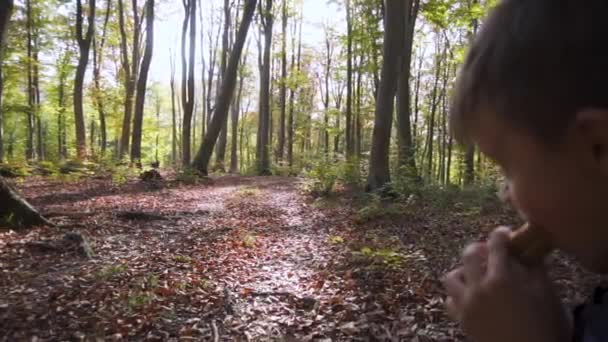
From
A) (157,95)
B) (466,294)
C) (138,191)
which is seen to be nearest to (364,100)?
(138,191)

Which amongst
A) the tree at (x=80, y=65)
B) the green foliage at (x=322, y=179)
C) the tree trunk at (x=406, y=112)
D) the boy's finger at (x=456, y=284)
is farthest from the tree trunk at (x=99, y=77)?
the boy's finger at (x=456, y=284)

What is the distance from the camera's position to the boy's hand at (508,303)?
0.53 metres

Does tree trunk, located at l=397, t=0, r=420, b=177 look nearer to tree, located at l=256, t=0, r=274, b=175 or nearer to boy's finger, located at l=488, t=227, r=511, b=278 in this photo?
tree, located at l=256, t=0, r=274, b=175

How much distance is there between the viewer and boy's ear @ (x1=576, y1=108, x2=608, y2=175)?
0.44m

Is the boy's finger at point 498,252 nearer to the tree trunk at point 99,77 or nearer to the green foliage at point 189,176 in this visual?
the green foliage at point 189,176

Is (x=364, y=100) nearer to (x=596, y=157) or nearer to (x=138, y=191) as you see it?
(x=138, y=191)

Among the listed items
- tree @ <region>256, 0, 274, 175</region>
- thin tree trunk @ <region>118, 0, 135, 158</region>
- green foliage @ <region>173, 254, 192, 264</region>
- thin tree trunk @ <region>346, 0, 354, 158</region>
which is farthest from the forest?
tree @ <region>256, 0, 274, 175</region>

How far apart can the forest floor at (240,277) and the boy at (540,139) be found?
107 inches

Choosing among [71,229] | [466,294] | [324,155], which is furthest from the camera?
[324,155]

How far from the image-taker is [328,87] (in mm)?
33688

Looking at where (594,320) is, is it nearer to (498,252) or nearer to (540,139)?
(498,252)

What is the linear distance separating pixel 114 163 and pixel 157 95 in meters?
28.0

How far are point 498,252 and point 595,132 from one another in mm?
207

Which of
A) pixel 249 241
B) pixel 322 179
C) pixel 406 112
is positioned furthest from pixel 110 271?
pixel 406 112
